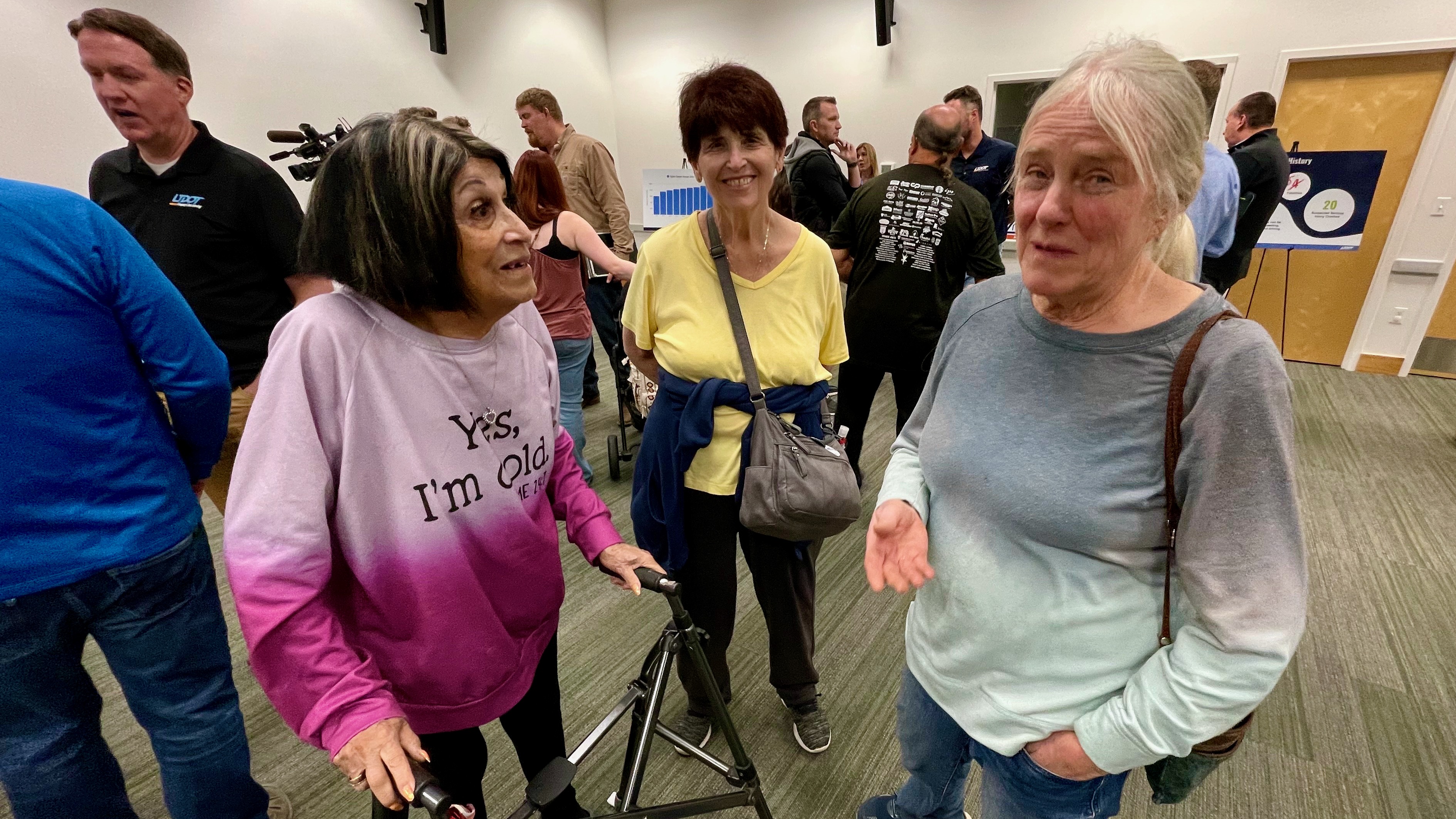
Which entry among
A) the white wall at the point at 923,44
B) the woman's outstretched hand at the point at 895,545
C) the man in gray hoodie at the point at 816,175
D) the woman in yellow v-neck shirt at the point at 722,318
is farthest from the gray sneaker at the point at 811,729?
the white wall at the point at 923,44

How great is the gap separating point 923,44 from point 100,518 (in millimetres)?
6411

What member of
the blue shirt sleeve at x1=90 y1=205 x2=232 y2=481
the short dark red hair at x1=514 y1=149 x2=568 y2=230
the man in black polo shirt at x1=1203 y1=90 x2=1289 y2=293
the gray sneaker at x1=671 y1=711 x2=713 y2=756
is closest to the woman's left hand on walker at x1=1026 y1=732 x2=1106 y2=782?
the gray sneaker at x1=671 y1=711 x2=713 y2=756

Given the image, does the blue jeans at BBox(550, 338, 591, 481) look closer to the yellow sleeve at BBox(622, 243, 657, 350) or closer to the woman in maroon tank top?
the woman in maroon tank top

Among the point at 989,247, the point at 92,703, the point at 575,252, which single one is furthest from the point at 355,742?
the point at 989,247

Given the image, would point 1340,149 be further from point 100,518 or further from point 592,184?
point 100,518

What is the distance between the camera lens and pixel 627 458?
3.54 m

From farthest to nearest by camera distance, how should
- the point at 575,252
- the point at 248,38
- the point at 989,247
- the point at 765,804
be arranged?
the point at 248,38 → the point at 575,252 → the point at 989,247 → the point at 765,804

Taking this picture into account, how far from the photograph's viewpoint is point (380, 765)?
30.3 inches

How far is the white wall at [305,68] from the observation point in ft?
11.5

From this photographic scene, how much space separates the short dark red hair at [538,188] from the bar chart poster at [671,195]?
260 cm

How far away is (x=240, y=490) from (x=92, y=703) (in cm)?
84

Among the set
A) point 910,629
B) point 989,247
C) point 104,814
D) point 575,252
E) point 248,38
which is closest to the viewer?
point 910,629

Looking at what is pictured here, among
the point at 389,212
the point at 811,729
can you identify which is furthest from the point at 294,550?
the point at 811,729

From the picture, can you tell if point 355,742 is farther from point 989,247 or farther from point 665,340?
point 989,247
